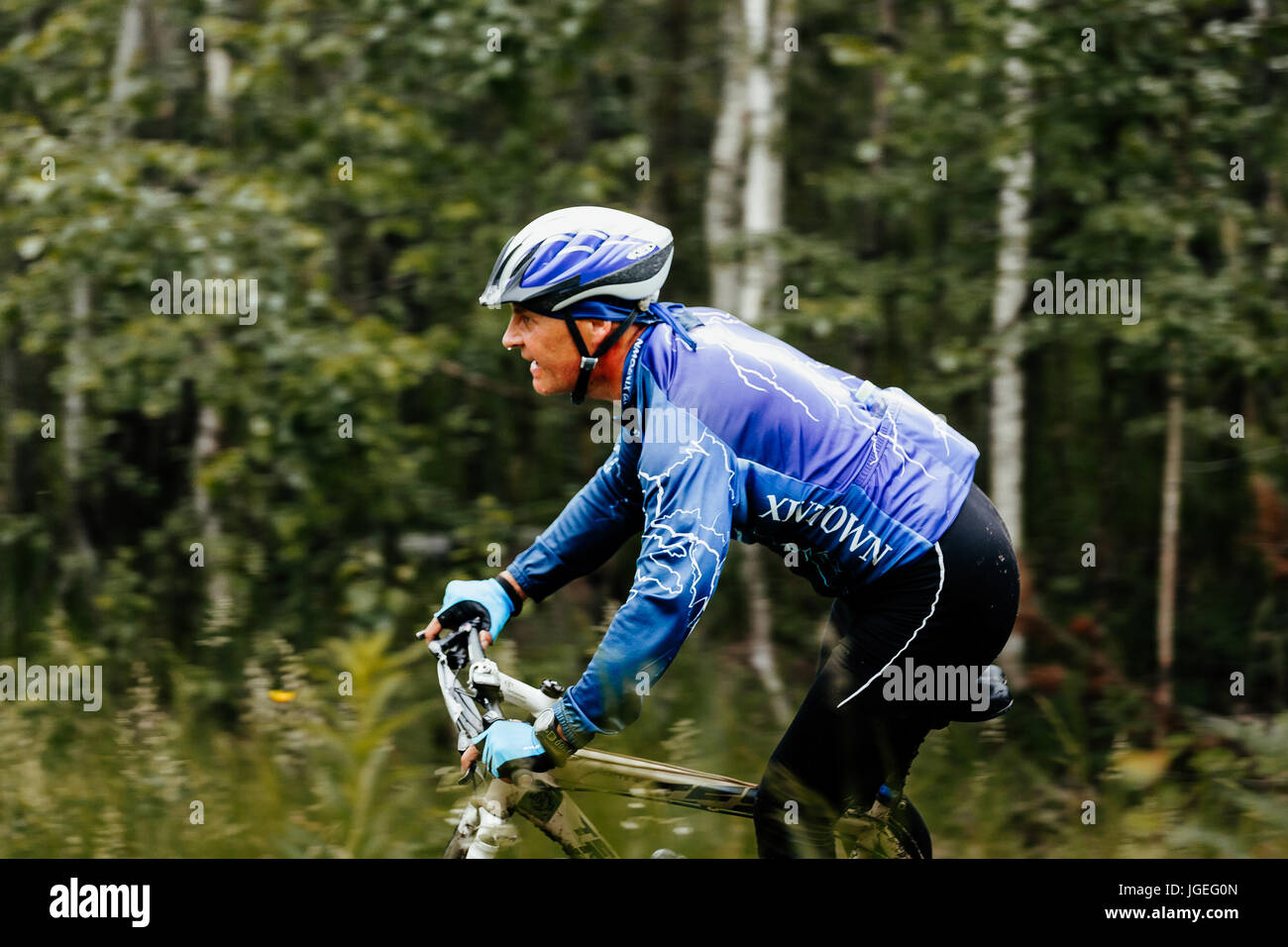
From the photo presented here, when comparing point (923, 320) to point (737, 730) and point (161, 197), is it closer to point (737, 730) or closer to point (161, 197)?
point (737, 730)

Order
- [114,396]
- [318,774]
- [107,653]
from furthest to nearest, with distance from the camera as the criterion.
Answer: [107,653] → [114,396] → [318,774]

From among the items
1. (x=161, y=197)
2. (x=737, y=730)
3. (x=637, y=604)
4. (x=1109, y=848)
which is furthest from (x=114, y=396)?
(x=1109, y=848)

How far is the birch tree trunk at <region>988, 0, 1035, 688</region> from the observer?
615 centimetres

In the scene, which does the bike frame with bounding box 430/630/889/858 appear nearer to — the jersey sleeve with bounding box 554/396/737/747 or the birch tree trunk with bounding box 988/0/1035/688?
the jersey sleeve with bounding box 554/396/737/747

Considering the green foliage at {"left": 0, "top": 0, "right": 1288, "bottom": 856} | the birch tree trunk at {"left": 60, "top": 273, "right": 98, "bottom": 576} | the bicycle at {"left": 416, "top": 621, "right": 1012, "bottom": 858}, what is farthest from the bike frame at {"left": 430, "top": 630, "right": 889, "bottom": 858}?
the birch tree trunk at {"left": 60, "top": 273, "right": 98, "bottom": 576}

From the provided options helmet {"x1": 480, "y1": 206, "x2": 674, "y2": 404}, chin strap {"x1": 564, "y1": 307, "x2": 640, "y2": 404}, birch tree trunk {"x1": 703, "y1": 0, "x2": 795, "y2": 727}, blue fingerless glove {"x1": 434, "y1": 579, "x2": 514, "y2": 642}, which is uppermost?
birch tree trunk {"x1": 703, "y1": 0, "x2": 795, "y2": 727}

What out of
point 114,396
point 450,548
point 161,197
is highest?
point 161,197

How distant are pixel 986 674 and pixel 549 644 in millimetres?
3148

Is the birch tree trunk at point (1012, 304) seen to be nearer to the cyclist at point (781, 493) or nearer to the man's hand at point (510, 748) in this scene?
the cyclist at point (781, 493)

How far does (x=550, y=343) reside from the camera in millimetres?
3350

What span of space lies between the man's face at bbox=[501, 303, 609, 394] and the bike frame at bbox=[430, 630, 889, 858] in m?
0.73

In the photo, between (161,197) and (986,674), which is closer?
(986,674)

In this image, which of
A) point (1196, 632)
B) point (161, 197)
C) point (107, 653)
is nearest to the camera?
point (161, 197)

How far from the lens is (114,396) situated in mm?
6305
